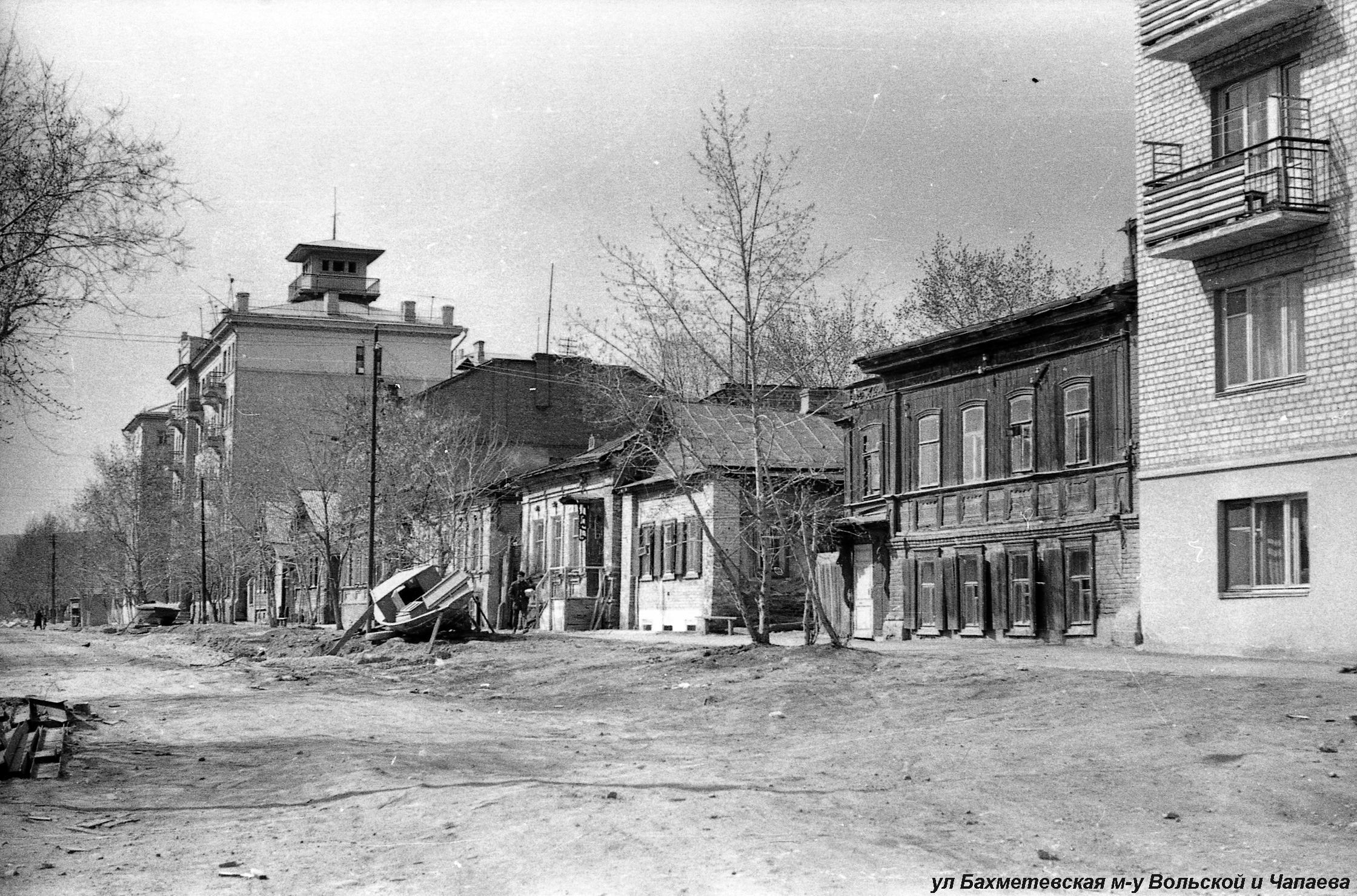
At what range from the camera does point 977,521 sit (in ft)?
95.3

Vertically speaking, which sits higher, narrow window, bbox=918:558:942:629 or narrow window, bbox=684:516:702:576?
narrow window, bbox=684:516:702:576

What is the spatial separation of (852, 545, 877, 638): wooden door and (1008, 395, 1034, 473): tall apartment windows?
6128 mm

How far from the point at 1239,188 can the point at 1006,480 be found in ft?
28.6

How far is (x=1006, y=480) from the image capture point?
28.1 meters

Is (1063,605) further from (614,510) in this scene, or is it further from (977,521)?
(614,510)

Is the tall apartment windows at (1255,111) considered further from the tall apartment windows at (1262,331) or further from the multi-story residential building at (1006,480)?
the multi-story residential building at (1006,480)

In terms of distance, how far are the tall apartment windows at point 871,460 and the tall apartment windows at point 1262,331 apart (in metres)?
11.7

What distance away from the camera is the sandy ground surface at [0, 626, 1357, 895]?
861 cm

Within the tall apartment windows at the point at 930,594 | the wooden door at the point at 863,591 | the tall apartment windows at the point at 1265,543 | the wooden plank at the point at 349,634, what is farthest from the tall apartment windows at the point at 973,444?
the wooden plank at the point at 349,634

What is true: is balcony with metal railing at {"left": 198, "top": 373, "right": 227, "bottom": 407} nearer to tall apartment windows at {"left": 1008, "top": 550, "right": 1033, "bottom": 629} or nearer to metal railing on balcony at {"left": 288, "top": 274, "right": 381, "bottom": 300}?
metal railing on balcony at {"left": 288, "top": 274, "right": 381, "bottom": 300}

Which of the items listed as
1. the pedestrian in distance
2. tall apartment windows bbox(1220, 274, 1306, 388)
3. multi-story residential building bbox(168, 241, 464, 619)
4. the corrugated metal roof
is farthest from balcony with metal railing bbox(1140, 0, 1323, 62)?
multi-story residential building bbox(168, 241, 464, 619)

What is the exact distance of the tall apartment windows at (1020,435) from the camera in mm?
27625

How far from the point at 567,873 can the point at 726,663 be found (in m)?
13.7

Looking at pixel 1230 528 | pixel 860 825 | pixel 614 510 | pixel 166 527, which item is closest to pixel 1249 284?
pixel 1230 528
